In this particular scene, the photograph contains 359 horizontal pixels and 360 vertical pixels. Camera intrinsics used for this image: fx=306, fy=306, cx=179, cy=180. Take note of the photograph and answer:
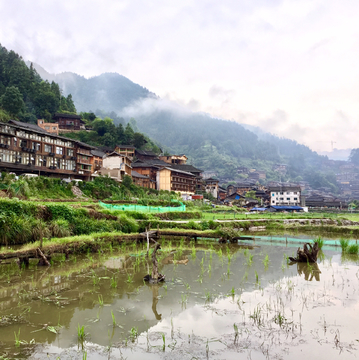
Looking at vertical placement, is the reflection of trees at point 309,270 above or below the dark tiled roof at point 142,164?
below

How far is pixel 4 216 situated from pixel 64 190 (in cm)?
2590

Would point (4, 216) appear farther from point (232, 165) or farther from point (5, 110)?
point (232, 165)

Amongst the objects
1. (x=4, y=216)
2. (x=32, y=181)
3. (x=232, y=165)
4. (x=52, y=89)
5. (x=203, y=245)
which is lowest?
(x=203, y=245)

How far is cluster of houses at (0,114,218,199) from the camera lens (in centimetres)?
4475

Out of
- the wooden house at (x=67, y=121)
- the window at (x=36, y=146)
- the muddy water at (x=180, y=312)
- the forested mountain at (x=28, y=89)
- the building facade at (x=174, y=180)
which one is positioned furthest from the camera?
the wooden house at (x=67, y=121)

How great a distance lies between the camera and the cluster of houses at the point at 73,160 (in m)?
44.8

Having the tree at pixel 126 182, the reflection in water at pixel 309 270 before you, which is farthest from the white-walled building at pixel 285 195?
the reflection in water at pixel 309 270

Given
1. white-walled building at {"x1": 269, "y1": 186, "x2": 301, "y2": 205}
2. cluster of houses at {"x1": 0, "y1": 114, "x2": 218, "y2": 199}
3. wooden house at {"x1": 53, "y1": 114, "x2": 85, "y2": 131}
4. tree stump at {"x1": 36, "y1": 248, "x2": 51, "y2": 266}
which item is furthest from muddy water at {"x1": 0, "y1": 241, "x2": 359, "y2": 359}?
white-walled building at {"x1": 269, "y1": 186, "x2": 301, "y2": 205}

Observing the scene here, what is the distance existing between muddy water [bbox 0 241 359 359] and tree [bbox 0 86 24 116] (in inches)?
2456

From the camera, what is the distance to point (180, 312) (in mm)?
7766

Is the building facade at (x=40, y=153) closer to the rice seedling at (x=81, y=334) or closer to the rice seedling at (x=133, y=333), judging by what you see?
the rice seedling at (x=81, y=334)

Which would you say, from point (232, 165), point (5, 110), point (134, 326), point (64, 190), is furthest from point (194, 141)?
point (134, 326)

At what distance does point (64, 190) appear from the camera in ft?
133

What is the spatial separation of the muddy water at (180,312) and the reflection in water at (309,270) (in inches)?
2.1
